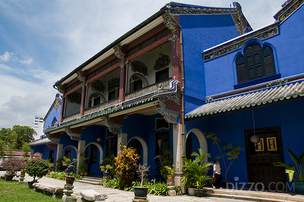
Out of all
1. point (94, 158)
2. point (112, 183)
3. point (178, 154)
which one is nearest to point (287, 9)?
point (178, 154)

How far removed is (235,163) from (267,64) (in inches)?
170

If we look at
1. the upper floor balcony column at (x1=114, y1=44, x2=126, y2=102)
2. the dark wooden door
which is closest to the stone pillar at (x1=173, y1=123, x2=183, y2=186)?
the dark wooden door

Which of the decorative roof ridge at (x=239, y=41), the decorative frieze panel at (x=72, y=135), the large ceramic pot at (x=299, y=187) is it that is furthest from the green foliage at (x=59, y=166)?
the large ceramic pot at (x=299, y=187)

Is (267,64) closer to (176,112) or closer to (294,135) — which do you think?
(294,135)

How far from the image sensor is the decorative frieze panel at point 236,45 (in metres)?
9.63

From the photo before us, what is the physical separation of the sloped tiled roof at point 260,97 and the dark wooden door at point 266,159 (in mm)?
1420

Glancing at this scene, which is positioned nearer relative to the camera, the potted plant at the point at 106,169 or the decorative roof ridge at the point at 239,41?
the decorative roof ridge at the point at 239,41

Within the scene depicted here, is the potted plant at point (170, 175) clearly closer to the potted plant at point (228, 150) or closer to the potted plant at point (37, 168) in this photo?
the potted plant at point (228, 150)

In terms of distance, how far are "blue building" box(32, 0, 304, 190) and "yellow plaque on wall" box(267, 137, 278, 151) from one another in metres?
0.03

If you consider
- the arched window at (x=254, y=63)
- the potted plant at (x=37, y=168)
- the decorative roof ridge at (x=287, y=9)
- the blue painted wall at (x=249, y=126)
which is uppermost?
the decorative roof ridge at (x=287, y=9)

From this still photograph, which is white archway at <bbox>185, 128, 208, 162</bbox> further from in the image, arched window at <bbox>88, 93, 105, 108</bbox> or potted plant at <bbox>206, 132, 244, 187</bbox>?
arched window at <bbox>88, 93, 105, 108</bbox>

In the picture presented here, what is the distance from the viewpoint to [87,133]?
51.0ft

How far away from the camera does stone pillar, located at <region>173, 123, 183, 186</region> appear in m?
8.80

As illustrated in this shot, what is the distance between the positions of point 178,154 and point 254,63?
5125 millimetres
